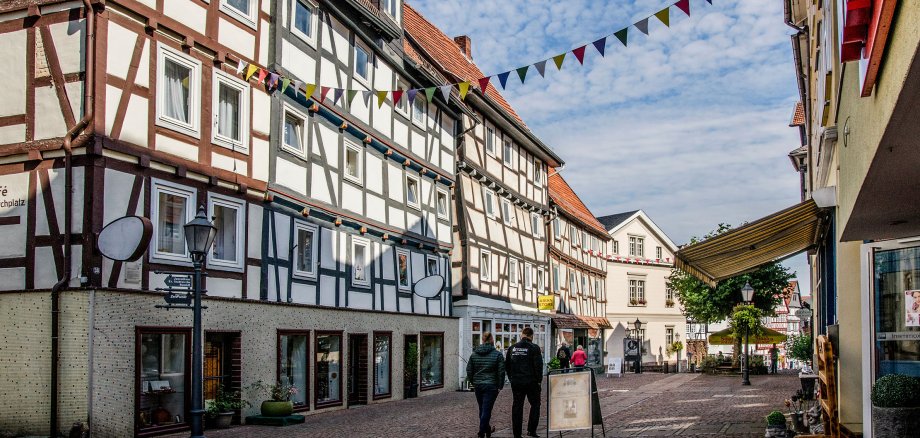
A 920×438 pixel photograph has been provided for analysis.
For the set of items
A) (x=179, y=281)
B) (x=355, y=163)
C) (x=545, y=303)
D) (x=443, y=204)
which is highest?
(x=355, y=163)

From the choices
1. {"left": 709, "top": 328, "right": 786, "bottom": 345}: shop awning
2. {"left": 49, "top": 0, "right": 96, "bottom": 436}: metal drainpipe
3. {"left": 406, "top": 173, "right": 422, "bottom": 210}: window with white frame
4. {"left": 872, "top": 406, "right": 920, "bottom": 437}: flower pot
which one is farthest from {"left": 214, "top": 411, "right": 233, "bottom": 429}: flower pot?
{"left": 709, "top": 328, "right": 786, "bottom": 345}: shop awning

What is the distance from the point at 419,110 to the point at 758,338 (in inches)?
838

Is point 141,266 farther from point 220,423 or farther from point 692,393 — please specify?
point 692,393

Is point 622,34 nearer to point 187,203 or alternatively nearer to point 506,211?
point 187,203

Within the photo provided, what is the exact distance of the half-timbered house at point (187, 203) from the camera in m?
13.5

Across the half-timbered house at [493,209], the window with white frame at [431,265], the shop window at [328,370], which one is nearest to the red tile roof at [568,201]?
the half-timbered house at [493,209]

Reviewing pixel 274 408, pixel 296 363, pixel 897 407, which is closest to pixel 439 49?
pixel 296 363

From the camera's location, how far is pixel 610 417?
1780cm

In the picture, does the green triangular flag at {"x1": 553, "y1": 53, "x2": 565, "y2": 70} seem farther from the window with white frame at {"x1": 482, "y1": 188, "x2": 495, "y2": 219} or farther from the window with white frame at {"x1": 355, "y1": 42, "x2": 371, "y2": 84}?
the window with white frame at {"x1": 482, "y1": 188, "x2": 495, "y2": 219}

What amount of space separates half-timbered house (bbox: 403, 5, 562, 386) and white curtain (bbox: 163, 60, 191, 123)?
11245 mm

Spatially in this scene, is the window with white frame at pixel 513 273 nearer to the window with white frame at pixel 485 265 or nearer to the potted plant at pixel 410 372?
the window with white frame at pixel 485 265

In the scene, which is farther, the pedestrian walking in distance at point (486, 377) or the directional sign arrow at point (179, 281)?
the pedestrian walking in distance at point (486, 377)

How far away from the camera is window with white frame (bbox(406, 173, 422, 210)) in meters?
25.7

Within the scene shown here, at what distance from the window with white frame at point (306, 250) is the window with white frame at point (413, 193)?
19.1 ft
